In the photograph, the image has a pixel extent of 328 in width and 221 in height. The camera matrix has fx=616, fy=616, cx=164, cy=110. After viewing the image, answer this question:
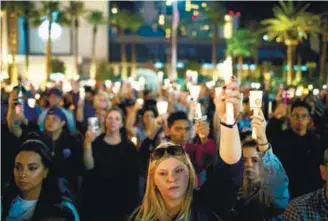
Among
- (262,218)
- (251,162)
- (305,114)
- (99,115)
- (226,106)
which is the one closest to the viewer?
(226,106)

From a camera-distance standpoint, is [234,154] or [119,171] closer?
[234,154]

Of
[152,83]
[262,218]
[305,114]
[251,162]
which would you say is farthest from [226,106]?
[152,83]

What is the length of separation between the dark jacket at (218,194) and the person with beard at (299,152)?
2.51 m

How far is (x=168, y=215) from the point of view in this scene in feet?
11.7

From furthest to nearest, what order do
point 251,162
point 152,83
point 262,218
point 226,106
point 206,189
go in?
point 152,83 → point 251,162 → point 262,218 → point 206,189 → point 226,106

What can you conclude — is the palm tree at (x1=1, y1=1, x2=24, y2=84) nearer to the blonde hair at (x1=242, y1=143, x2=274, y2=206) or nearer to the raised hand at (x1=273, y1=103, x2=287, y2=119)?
Answer: the raised hand at (x1=273, y1=103, x2=287, y2=119)

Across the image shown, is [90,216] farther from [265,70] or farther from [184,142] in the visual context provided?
[265,70]

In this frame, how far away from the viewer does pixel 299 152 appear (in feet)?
21.5

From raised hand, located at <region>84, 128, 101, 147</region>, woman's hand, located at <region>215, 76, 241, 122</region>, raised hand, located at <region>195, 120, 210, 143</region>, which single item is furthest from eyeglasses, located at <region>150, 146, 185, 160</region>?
raised hand, located at <region>84, 128, 101, 147</region>

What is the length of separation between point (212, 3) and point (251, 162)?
173 ft

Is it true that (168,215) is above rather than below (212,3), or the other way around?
below

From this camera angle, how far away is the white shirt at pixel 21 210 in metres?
4.20

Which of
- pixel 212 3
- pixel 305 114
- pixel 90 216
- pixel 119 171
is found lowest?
pixel 90 216

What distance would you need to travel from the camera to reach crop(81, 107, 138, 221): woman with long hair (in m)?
6.20
